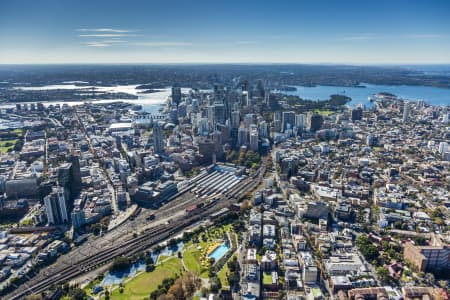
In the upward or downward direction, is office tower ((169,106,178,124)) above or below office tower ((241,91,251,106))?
below

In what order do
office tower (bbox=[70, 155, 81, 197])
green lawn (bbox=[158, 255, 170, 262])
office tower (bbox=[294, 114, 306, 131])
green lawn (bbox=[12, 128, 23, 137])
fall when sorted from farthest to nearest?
office tower (bbox=[294, 114, 306, 131]) → green lawn (bbox=[12, 128, 23, 137]) → office tower (bbox=[70, 155, 81, 197]) → green lawn (bbox=[158, 255, 170, 262])

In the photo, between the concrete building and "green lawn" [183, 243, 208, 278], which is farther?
"green lawn" [183, 243, 208, 278]

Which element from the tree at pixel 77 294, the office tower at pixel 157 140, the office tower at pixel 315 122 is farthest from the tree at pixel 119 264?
the office tower at pixel 315 122

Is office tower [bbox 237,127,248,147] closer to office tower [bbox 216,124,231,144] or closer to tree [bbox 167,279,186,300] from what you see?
office tower [bbox 216,124,231,144]

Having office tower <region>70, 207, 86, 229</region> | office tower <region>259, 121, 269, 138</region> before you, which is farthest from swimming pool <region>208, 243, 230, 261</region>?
office tower <region>259, 121, 269, 138</region>

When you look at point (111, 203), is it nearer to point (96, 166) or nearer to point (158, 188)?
point (158, 188)

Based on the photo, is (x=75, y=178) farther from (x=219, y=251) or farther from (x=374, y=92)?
(x=374, y=92)

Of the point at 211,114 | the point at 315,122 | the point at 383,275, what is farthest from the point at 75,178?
the point at 315,122
